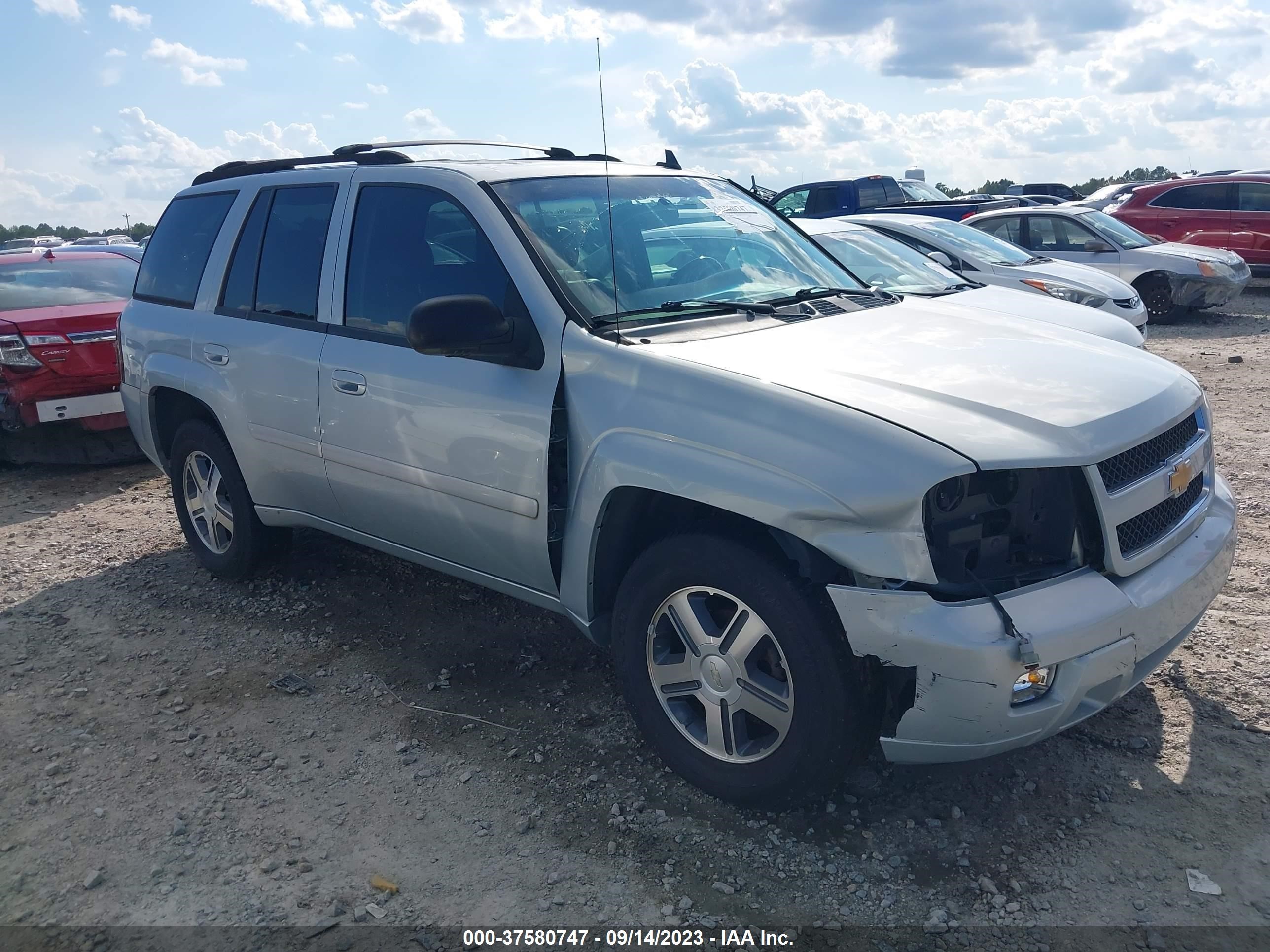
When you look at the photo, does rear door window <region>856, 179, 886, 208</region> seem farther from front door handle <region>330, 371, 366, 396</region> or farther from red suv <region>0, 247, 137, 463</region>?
front door handle <region>330, 371, 366, 396</region>

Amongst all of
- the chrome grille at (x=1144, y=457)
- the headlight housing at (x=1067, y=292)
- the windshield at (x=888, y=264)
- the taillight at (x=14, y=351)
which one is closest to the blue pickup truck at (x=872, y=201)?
the headlight housing at (x=1067, y=292)

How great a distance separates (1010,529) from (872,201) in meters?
16.8

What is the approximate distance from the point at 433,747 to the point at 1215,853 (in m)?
2.44

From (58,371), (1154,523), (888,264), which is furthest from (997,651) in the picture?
(58,371)

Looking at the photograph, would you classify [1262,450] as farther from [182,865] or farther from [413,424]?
[182,865]

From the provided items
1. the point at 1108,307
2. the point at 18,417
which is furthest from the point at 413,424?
the point at 1108,307

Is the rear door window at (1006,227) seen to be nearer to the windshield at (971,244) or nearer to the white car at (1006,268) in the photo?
the windshield at (971,244)

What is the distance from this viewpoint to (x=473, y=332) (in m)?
3.27

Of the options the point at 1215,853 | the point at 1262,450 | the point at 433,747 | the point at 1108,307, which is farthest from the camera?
the point at 1108,307

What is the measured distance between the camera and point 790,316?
12.0 ft

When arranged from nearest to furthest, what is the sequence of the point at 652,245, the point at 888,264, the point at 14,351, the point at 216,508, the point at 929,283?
the point at 652,245, the point at 216,508, the point at 14,351, the point at 929,283, the point at 888,264

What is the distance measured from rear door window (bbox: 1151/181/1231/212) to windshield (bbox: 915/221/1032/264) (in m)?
6.71

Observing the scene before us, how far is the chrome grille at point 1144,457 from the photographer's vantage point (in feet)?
9.32

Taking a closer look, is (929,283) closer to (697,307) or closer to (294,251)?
(697,307)
